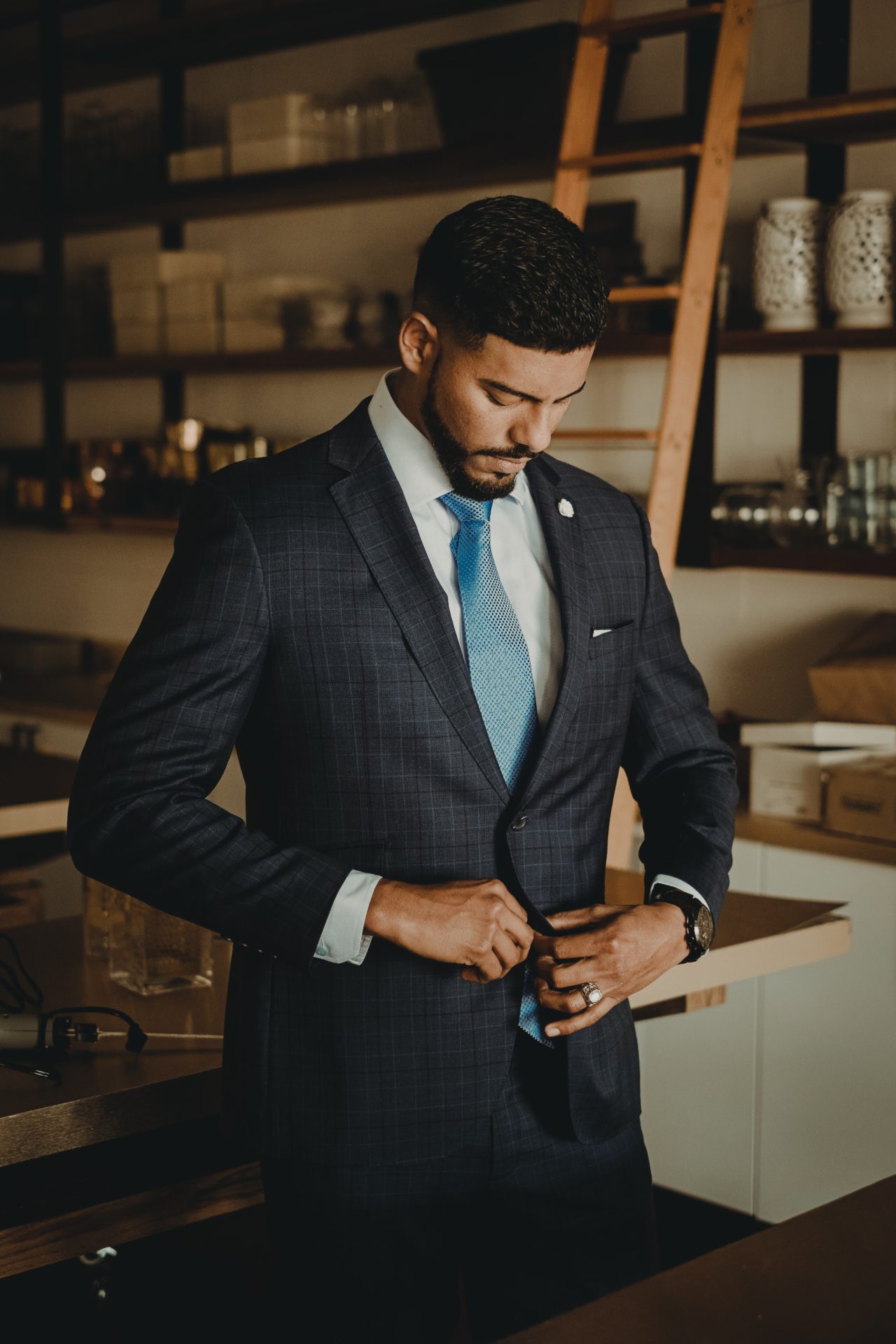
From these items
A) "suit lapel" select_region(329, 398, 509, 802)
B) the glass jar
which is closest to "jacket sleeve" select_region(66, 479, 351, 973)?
"suit lapel" select_region(329, 398, 509, 802)

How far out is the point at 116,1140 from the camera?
1601 millimetres

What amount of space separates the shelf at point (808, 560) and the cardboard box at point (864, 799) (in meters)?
0.38

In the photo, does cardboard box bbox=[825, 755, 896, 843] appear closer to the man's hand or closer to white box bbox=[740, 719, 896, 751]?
white box bbox=[740, 719, 896, 751]

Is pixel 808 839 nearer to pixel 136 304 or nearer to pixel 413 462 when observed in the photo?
pixel 413 462

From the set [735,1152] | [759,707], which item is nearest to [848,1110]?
[735,1152]

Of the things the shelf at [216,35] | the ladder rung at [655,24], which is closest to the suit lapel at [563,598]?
the ladder rung at [655,24]

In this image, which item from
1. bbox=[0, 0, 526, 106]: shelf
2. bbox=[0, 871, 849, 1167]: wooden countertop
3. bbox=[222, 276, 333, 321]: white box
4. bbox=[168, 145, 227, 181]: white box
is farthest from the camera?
bbox=[168, 145, 227, 181]: white box

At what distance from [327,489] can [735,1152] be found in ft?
7.46

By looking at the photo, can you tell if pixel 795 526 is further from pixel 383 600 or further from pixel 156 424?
pixel 156 424

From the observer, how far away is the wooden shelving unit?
3.17 metres

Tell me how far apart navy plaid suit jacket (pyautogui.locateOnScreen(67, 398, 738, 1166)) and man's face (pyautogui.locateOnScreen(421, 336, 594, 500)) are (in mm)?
68

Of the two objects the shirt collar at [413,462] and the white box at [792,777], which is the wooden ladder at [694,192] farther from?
the shirt collar at [413,462]

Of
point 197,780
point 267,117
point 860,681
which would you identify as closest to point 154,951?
point 197,780

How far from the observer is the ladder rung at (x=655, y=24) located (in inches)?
120
